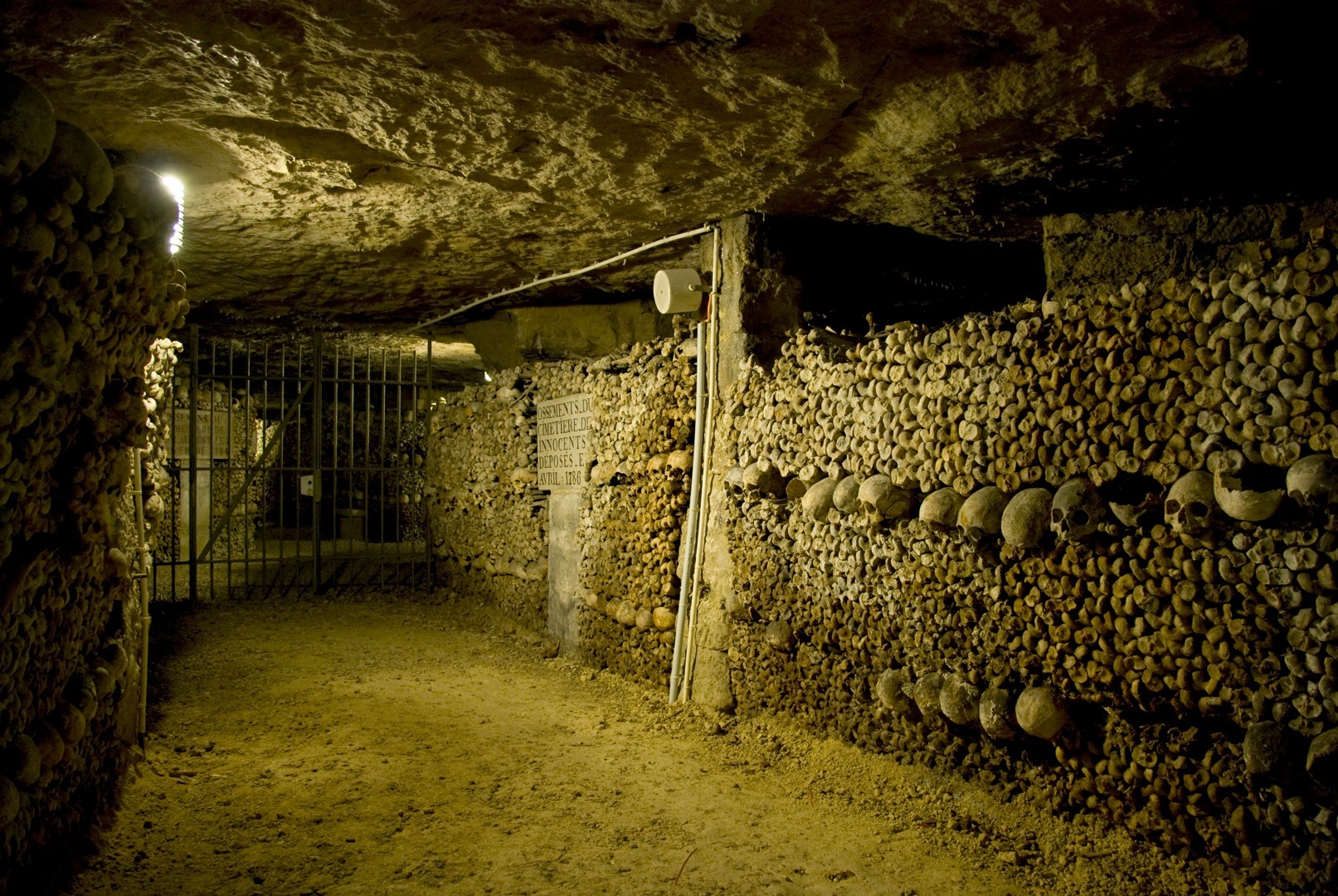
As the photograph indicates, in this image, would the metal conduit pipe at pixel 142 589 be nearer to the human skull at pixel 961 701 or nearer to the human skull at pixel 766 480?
the human skull at pixel 766 480

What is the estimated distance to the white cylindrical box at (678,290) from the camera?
5.58 meters

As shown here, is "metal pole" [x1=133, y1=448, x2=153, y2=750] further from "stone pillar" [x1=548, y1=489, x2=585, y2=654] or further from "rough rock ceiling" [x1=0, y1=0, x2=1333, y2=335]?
"stone pillar" [x1=548, y1=489, x2=585, y2=654]

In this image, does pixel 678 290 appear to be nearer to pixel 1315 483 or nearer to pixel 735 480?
pixel 735 480

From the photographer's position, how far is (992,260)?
22.0 feet

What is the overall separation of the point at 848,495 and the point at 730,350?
5.59 feet

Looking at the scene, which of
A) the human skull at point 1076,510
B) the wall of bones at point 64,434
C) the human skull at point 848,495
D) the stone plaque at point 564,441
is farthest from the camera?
the stone plaque at point 564,441

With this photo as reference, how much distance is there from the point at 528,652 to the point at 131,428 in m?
4.41

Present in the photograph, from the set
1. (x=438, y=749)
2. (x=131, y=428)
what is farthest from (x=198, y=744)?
(x=131, y=428)

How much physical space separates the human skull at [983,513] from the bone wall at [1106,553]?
1 cm

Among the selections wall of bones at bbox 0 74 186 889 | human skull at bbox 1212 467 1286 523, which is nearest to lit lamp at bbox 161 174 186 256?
wall of bones at bbox 0 74 186 889

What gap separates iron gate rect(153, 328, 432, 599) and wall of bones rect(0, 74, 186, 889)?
4.08m

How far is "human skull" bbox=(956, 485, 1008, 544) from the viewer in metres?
3.37

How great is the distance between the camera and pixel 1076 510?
3.03 meters

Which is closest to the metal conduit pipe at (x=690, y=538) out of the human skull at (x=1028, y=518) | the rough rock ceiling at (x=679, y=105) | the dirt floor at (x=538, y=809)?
the dirt floor at (x=538, y=809)
